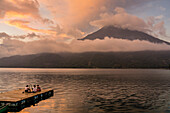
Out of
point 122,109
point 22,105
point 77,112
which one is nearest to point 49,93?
point 22,105

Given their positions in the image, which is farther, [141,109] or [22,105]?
[22,105]

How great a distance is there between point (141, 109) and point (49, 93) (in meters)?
31.0

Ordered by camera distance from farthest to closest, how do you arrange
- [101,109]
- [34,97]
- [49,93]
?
[49,93] → [34,97] → [101,109]

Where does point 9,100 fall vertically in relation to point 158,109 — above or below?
above

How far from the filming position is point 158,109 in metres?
36.2

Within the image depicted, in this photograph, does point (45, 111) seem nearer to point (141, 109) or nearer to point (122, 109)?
point (122, 109)

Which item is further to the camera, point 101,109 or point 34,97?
point 34,97

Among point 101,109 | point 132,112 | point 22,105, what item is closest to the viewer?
point 132,112

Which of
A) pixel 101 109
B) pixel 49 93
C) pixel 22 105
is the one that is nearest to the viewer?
pixel 101 109

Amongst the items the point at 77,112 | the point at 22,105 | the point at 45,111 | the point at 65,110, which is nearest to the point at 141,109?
the point at 77,112

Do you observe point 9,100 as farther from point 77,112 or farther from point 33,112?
point 77,112

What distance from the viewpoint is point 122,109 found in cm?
3562

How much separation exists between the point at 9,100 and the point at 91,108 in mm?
19102

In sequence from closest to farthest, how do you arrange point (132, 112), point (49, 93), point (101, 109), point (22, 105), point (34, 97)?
point (132, 112), point (101, 109), point (22, 105), point (34, 97), point (49, 93)
